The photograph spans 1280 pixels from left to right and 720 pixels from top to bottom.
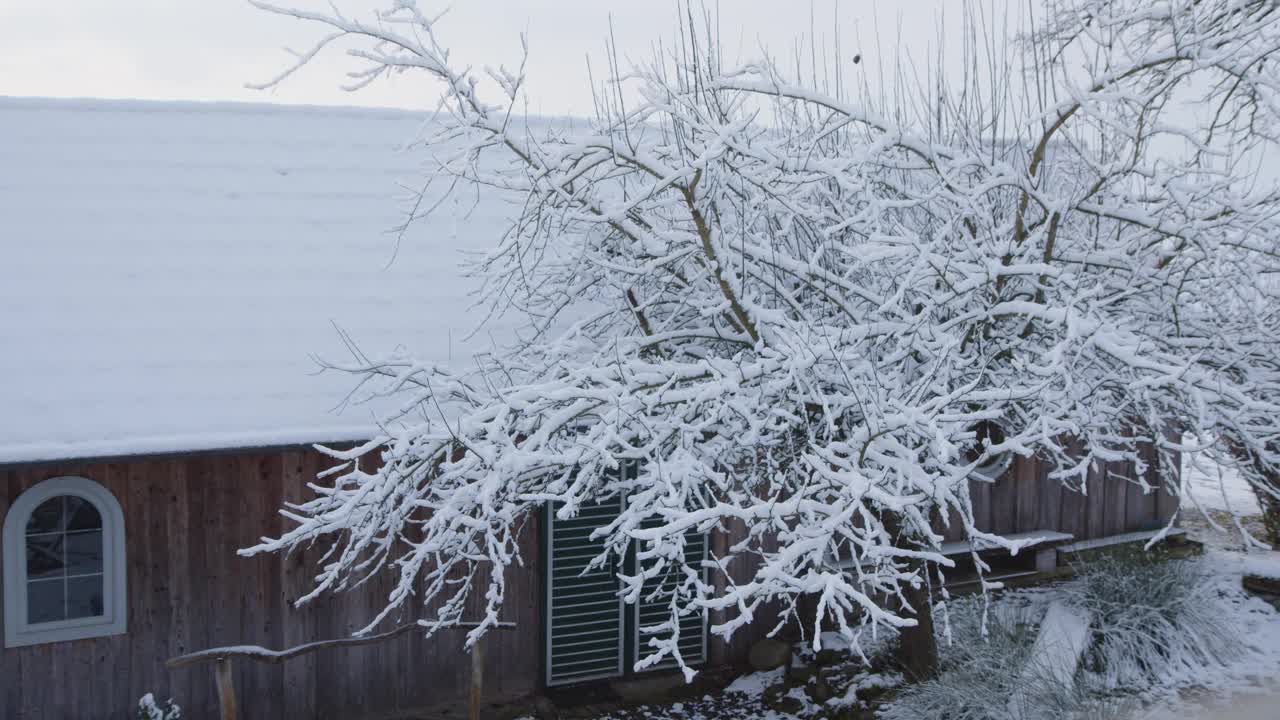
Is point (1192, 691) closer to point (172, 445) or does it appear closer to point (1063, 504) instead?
point (1063, 504)

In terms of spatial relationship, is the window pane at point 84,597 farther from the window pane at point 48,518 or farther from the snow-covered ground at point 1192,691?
the snow-covered ground at point 1192,691

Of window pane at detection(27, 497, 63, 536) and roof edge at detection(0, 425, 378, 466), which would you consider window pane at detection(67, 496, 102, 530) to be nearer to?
window pane at detection(27, 497, 63, 536)

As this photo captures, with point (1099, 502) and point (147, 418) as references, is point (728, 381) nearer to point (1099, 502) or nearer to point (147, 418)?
point (147, 418)

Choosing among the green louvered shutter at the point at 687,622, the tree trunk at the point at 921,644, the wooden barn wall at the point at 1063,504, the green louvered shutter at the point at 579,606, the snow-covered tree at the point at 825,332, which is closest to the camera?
the snow-covered tree at the point at 825,332

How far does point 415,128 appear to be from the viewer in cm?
1141

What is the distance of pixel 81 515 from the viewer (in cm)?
775

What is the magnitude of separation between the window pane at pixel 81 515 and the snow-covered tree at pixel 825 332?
149 cm

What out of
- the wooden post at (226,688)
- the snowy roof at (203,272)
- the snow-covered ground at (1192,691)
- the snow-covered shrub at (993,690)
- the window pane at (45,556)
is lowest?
the snow-covered ground at (1192,691)

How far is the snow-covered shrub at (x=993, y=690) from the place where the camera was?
276 inches

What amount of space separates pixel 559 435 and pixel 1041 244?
12.8ft

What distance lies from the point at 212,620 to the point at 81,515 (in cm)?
131

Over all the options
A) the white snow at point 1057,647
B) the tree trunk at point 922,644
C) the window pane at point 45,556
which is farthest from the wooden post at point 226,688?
the white snow at point 1057,647

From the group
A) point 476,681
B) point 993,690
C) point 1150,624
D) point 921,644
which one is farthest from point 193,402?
point 1150,624

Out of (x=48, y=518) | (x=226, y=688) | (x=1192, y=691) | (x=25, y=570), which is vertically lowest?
(x=1192, y=691)
